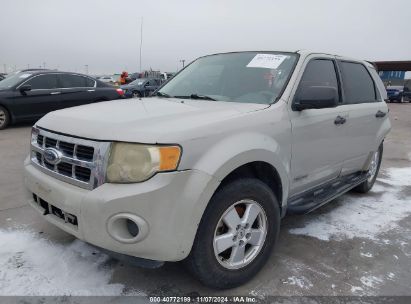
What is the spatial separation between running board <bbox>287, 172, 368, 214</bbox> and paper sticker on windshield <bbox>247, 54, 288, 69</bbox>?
1.19 meters

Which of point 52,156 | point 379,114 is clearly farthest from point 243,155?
point 379,114

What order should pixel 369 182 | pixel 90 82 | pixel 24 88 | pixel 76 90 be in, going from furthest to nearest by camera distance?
pixel 90 82 < pixel 76 90 < pixel 24 88 < pixel 369 182

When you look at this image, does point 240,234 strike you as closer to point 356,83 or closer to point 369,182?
point 356,83

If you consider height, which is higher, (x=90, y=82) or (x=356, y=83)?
(x=356, y=83)

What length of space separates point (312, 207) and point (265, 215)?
0.68 meters

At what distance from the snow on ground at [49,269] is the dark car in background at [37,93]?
263 inches

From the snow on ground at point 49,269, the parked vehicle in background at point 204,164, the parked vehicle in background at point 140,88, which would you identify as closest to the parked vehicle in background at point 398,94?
the parked vehicle in background at point 140,88

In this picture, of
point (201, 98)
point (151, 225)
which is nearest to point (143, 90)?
point (201, 98)

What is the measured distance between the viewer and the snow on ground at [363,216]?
3.73 meters

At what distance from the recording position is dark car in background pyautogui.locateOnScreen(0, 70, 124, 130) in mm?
9141

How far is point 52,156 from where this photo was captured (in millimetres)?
2527

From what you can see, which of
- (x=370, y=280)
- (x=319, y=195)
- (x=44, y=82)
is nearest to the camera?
(x=370, y=280)

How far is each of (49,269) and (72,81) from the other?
320 inches

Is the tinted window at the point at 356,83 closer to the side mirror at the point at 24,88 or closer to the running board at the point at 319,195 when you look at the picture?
the running board at the point at 319,195
